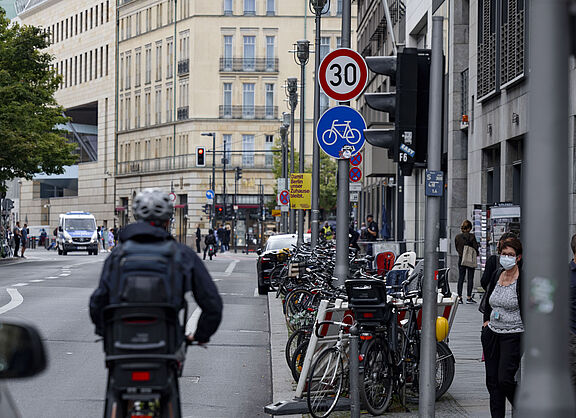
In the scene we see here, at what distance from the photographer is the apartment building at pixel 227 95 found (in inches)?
3467

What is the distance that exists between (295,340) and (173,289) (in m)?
6.40

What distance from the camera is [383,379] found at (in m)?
10.2

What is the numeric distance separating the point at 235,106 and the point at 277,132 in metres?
3.61

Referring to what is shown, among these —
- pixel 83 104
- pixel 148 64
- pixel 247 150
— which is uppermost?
pixel 148 64

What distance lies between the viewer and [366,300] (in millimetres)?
10078

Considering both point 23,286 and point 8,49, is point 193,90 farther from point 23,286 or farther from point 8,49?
point 23,286

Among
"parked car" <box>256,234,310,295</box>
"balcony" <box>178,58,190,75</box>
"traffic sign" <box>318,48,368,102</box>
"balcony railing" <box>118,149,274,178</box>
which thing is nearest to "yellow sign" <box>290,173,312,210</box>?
"parked car" <box>256,234,310,295</box>

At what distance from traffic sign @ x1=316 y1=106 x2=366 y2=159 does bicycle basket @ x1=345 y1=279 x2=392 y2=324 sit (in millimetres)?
4425

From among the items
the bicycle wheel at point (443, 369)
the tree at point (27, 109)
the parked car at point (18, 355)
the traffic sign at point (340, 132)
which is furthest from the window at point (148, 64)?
the parked car at point (18, 355)

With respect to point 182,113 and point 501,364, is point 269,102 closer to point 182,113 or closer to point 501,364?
point 182,113

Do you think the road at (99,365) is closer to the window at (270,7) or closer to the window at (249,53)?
the window at (249,53)

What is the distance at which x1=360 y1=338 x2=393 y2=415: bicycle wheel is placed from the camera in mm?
9922

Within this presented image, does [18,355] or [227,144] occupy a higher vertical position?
[227,144]

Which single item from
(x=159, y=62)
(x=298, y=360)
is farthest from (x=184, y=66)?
(x=298, y=360)
